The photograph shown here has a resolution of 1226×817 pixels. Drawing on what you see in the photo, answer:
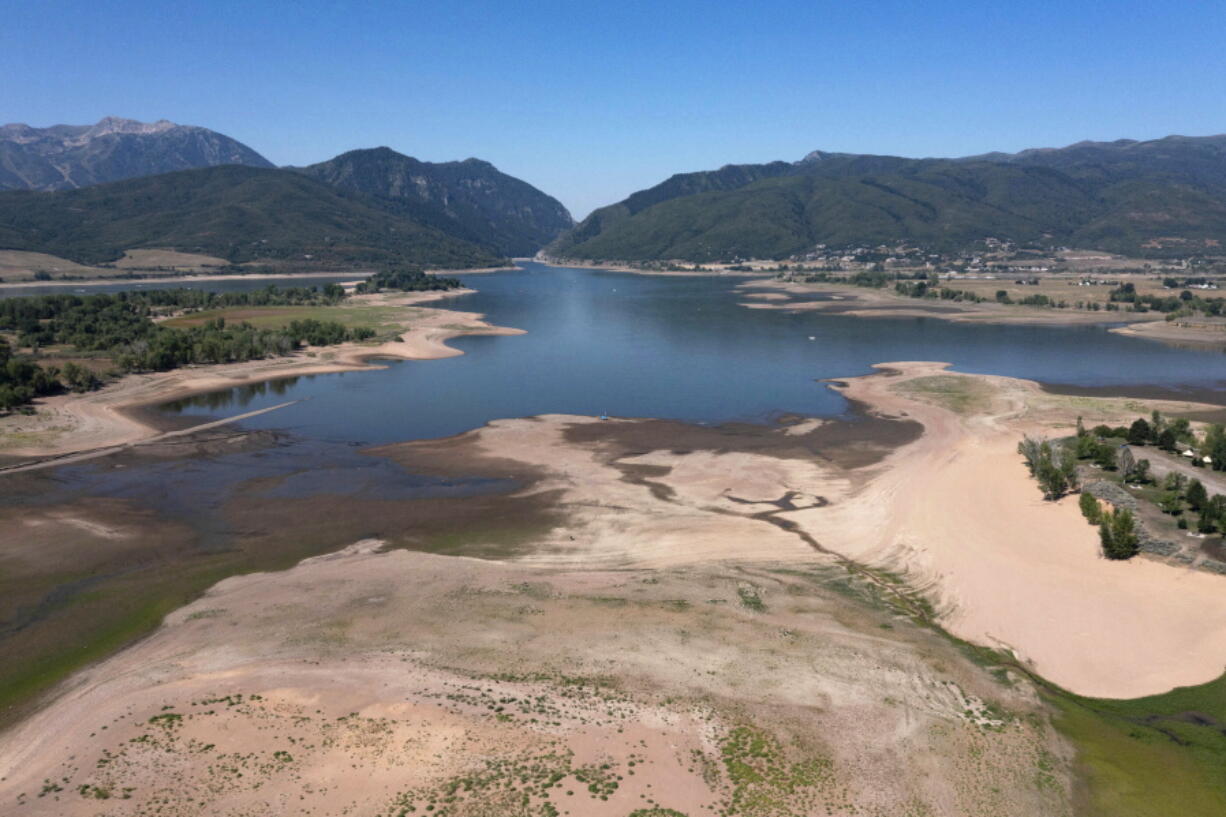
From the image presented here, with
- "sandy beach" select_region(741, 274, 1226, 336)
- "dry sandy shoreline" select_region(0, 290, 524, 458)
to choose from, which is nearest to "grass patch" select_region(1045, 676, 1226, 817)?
"dry sandy shoreline" select_region(0, 290, 524, 458)

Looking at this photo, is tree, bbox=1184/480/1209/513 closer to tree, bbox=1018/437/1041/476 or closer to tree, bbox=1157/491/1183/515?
tree, bbox=1157/491/1183/515

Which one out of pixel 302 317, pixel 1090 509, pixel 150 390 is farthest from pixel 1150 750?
pixel 302 317

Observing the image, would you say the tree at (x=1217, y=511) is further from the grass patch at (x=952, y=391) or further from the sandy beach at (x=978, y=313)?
the sandy beach at (x=978, y=313)

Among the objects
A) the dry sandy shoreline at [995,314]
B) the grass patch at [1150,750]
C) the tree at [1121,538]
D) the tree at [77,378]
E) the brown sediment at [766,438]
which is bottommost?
the grass patch at [1150,750]

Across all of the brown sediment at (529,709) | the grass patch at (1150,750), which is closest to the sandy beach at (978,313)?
the grass patch at (1150,750)

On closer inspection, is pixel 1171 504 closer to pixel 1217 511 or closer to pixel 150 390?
pixel 1217 511

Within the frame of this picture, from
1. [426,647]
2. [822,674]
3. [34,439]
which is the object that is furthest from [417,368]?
[822,674]
